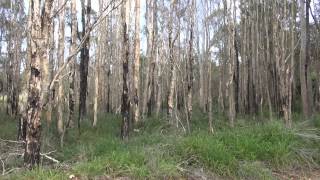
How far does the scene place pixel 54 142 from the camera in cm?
1403

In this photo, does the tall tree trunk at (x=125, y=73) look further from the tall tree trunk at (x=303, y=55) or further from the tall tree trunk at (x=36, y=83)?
the tall tree trunk at (x=303, y=55)

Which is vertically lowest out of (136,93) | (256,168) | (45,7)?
(256,168)

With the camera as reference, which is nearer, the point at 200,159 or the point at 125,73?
the point at 200,159

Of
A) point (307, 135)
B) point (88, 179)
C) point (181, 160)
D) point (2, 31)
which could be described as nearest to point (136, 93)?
point (307, 135)

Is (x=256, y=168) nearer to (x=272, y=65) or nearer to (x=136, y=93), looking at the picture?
(x=136, y=93)

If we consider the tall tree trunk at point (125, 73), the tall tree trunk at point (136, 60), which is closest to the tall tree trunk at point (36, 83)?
the tall tree trunk at point (125, 73)

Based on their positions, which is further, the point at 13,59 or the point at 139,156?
the point at 13,59

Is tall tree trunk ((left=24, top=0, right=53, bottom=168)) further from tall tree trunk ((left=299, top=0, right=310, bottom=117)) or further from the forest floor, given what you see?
tall tree trunk ((left=299, top=0, right=310, bottom=117))

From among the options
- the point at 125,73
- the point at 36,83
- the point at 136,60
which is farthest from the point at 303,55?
the point at 36,83

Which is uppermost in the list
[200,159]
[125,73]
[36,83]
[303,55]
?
[303,55]

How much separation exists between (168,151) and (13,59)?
21.5m

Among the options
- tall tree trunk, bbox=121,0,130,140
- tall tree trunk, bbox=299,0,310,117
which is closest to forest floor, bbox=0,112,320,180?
tall tree trunk, bbox=121,0,130,140

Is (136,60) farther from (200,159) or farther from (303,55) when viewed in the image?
(200,159)

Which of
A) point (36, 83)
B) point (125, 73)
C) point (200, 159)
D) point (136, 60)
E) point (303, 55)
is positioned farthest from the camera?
point (303, 55)
